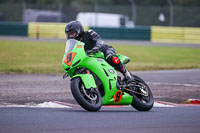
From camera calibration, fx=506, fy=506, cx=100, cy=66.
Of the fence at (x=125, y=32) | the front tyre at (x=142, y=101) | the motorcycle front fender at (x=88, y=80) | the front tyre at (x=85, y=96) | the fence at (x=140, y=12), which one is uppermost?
the motorcycle front fender at (x=88, y=80)

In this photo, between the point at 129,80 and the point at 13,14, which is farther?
the point at 13,14

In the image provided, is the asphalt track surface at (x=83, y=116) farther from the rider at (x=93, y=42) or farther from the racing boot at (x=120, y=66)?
the rider at (x=93, y=42)

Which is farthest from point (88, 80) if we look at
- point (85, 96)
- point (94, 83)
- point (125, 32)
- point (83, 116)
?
point (125, 32)

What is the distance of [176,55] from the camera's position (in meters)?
23.8

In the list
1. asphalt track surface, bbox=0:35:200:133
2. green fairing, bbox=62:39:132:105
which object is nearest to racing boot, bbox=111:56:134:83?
green fairing, bbox=62:39:132:105

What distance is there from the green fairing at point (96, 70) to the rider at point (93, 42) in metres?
0.11

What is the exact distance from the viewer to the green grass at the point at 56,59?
17.4 metres

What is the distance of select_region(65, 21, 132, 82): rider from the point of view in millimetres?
8008

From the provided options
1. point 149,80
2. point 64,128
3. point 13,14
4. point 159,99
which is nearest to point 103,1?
point 13,14

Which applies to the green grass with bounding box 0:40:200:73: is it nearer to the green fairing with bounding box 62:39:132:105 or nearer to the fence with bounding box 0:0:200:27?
the green fairing with bounding box 62:39:132:105

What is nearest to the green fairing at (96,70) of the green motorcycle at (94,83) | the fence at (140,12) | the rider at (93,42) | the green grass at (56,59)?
the green motorcycle at (94,83)

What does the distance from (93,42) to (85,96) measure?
1135 mm

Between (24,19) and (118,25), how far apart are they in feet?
26.1

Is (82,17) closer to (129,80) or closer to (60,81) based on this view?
(60,81)
